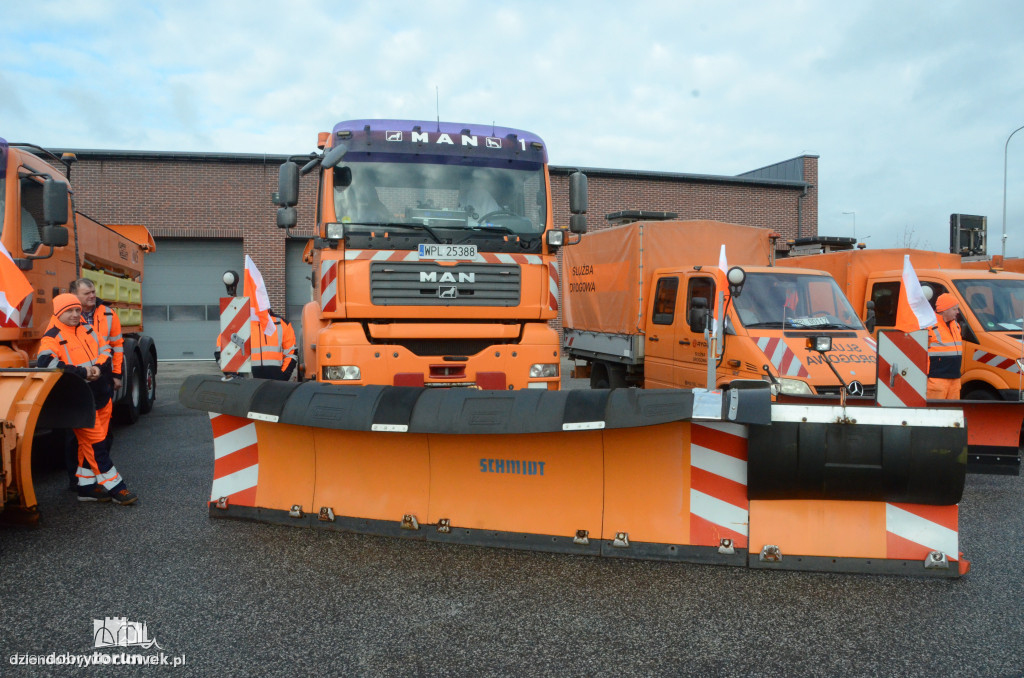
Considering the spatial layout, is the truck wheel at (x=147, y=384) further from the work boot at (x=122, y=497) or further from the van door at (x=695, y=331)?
the van door at (x=695, y=331)

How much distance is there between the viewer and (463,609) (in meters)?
3.90

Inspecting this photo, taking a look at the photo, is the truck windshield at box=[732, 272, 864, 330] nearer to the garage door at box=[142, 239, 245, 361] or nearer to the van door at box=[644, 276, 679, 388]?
the van door at box=[644, 276, 679, 388]

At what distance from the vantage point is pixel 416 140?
6.84m

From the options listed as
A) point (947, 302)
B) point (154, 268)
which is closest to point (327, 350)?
point (947, 302)

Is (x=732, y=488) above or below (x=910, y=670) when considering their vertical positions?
above

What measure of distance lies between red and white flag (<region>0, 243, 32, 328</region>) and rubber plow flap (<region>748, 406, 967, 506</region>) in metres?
5.92

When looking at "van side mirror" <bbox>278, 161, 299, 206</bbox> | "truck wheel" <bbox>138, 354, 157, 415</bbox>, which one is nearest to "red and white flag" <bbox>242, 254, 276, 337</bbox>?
"van side mirror" <bbox>278, 161, 299, 206</bbox>

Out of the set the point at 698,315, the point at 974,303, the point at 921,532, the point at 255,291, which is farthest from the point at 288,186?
the point at 974,303

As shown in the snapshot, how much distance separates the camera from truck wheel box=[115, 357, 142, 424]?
9844mm

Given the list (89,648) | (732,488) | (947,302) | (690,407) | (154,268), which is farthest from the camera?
(154,268)

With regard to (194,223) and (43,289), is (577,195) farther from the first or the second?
(194,223)

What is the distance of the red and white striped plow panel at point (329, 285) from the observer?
6418 millimetres

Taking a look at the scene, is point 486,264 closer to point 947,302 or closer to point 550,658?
point 550,658

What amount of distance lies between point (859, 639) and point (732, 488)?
1.06m
